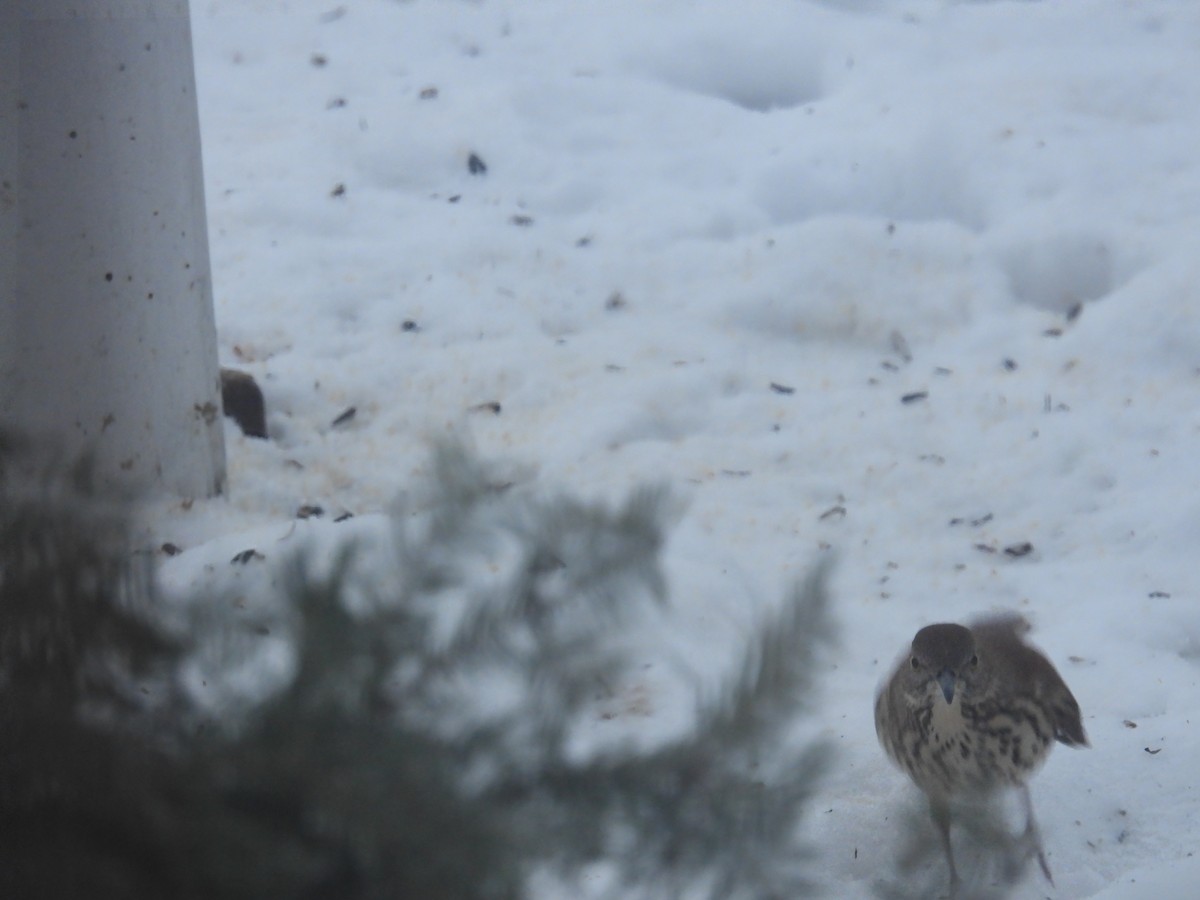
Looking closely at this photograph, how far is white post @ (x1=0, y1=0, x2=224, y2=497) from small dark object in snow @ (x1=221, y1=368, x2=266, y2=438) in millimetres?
500

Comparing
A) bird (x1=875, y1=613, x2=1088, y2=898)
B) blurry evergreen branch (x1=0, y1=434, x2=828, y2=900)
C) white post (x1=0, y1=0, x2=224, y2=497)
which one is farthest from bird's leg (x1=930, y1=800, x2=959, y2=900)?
white post (x1=0, y1=0, x2=224, y2=497)

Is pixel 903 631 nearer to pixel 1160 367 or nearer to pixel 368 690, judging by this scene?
pixel 1160 367

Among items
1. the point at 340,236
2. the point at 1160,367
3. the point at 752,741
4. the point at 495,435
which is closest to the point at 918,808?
the point at 752,741

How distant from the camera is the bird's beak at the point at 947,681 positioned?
2.10 meters

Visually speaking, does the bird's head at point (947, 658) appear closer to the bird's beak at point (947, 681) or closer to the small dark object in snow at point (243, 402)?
the bird's beak at point (947, 681)

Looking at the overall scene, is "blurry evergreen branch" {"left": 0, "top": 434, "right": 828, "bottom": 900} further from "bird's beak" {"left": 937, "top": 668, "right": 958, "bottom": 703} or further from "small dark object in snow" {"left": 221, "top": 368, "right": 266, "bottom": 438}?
"small dark object in snow" {"left": 221, "top": 368, "right": 266, "bottom": 438}

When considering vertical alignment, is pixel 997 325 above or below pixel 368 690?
below

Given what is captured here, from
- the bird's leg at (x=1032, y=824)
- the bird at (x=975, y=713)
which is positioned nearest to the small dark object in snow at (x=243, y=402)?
the bird at (x=975, y=713)

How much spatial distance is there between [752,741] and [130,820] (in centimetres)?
37

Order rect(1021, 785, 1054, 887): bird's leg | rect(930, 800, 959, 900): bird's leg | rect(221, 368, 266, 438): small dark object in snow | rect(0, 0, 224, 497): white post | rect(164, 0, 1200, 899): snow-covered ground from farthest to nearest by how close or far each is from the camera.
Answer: rect(221, 368, 266, 438): small dark object in snow
rect(164, 0, 1200, 899): snow-covered ground
rect(0, 0, 224, 497): white post
rect(1021, 785, 1054, 887): bird's leg
rect(930, 800, 959, 900): bird's leg

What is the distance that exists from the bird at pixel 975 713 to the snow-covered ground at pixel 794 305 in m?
0.15

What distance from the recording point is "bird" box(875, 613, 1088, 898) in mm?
2080

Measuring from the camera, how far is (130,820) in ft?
2.42

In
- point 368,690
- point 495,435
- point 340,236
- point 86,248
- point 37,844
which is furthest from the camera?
point 340,236
